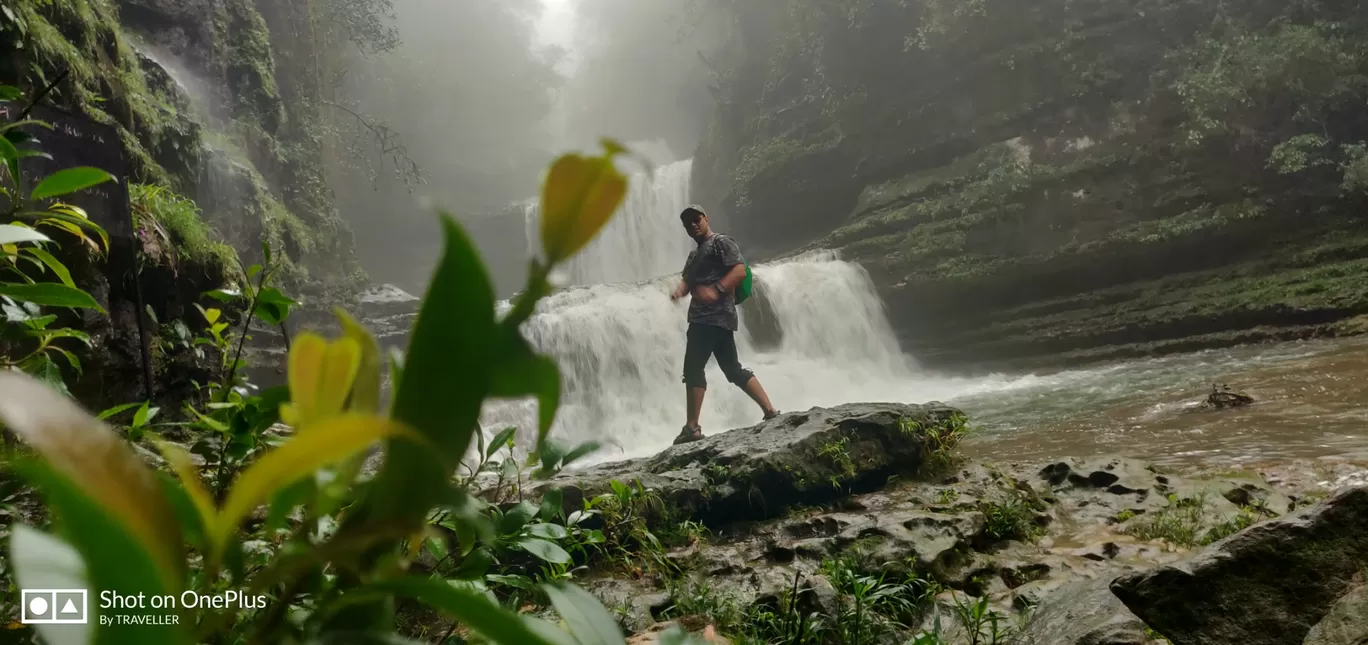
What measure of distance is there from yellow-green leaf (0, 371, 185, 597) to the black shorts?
12.8ft

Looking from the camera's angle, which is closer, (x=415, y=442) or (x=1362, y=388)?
(x=415, y=442)

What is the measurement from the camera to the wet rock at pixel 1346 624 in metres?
1.09

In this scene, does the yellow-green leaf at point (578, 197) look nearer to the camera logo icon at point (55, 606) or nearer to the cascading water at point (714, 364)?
the camera logo icon at point (55, 606)

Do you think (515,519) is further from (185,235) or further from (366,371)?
(185,235)

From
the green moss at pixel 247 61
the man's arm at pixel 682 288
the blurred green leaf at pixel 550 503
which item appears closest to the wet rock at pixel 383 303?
the green moss at pixel 247 61

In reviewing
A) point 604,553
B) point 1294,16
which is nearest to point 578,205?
point 604,553

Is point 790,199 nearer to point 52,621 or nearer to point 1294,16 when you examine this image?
point 1294,16

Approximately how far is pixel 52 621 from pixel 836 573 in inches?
77.1

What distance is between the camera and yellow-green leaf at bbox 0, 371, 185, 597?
189mm

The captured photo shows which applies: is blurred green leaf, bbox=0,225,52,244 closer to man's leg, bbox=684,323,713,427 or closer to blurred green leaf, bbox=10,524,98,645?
blurred green leaf, bbox=10,524,98,645

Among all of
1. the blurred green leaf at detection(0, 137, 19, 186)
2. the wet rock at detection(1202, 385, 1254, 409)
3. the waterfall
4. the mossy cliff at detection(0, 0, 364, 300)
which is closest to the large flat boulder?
the blurred green leaf at detection(0, 137, 19, 186)

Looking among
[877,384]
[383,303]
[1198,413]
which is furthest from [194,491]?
[383,303]

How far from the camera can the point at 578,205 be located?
286 mm

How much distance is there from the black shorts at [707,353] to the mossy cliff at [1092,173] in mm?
7380
